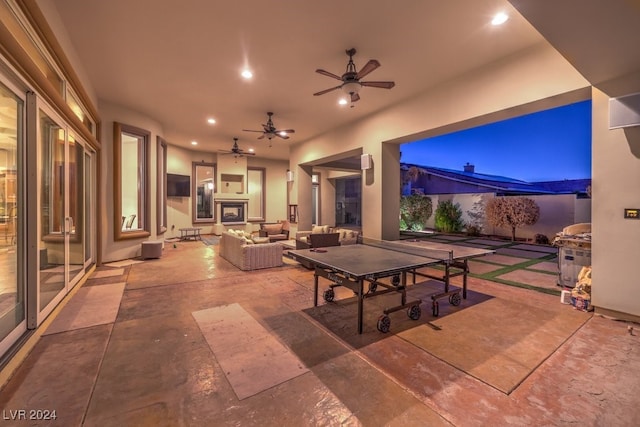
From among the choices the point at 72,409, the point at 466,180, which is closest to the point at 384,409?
the point at 72,409

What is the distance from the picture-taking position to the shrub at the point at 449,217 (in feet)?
38.4

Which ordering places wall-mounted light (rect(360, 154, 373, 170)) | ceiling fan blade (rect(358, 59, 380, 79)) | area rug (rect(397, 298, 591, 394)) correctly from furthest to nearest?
wall-mounted light (rect(360, 154, 373, 170)) < ceiling fan blade (rect(358, 59, 380, 79)) < area rug (rect(397, 298, 591, 394))

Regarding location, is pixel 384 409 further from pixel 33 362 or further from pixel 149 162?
pixel 149 162

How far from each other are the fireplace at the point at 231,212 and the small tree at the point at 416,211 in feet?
25.0

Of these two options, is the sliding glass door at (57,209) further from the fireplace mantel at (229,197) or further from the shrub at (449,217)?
the shrub at (449,217)

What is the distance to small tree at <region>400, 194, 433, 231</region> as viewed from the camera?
12.4m

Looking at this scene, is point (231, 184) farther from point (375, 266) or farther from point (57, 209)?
point (375, 266)

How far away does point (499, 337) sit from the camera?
2803 mm

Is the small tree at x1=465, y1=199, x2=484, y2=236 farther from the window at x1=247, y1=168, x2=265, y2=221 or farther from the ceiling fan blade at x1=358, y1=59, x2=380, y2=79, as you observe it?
the ceiling fan blade at x1=358, y1=59, x2=380, y2=79

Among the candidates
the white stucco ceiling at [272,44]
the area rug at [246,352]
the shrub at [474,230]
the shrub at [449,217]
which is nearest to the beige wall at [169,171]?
the white stucco ceiling at [272,44]

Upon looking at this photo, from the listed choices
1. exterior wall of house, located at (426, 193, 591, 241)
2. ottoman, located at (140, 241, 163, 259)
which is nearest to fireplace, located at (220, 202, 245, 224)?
ottoman, located at (140, 241, 163, 259)

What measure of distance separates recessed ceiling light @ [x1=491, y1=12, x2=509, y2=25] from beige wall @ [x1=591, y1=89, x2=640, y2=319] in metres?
1.43

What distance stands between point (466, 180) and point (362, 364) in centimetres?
1309

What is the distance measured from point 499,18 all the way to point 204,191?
1091 cm
